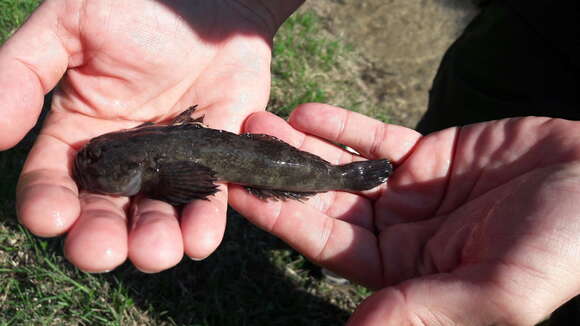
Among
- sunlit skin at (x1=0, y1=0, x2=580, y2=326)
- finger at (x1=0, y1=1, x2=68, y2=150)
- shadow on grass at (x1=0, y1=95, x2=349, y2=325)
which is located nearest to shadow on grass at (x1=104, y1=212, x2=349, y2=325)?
shadow on grass at (x1=0, y1=95, x2=349, y2=325)

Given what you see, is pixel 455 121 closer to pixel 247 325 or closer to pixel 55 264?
pixel 247 325

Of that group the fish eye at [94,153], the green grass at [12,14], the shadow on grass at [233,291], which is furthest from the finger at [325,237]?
the green grass at [12,14]

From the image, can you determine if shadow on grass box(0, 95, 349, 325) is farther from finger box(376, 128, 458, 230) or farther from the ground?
the ground

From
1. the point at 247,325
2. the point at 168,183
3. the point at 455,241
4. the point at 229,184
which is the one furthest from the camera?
the point at 247,325

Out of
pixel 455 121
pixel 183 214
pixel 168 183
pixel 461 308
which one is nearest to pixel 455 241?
pixel 461 308

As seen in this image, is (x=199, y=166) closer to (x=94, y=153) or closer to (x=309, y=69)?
(x=94, y=153)

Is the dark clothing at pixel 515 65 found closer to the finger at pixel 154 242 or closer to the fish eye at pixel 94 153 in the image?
the finger at pixel 154 242

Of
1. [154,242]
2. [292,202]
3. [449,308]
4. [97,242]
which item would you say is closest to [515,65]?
[292,202]
